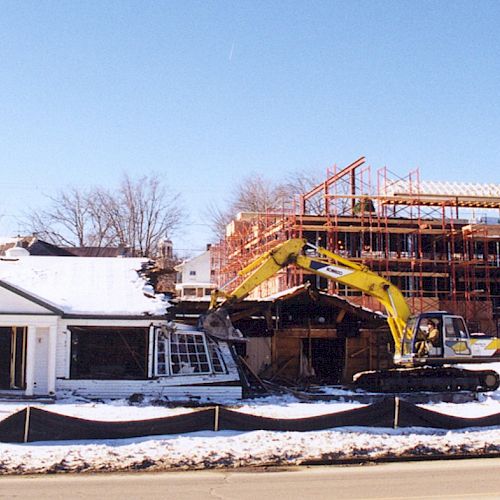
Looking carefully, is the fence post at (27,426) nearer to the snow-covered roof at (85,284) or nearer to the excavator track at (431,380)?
the snow-covered roof at (85,284)

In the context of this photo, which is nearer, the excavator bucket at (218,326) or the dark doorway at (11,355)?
A: the dark doorway at (11,355)

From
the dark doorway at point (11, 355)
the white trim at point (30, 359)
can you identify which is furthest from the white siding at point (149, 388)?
the dark doorway at point (11, 355)

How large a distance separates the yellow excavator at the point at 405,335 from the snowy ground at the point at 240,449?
294 inches

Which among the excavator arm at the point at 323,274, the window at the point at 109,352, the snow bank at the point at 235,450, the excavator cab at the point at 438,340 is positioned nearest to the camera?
the snow bank at the point at 235,450

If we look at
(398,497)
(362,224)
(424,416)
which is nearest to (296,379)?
(424,416)

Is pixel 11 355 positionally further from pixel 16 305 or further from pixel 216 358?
pixel 216 358

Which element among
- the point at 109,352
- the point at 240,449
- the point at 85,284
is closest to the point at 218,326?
the point at 109,352

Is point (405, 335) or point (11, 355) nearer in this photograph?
point (11, 355)

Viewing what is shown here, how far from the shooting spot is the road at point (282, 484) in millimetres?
11906

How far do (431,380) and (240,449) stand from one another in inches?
501

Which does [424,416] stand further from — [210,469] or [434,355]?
[434,355]

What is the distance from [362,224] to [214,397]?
87.3 feet

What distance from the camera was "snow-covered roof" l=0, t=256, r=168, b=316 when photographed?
79.7 feet

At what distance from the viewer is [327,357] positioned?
30625mm
